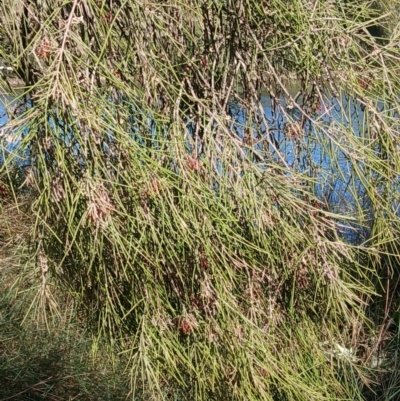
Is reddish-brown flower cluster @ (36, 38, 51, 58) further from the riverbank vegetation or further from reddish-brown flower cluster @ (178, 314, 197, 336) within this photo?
reddish-brown flower cluster @ (178, 314, 197, 336)

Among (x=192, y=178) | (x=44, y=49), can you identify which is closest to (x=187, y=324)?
(x=192, y=178)

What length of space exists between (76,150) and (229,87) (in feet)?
1.68

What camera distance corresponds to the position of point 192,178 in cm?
184

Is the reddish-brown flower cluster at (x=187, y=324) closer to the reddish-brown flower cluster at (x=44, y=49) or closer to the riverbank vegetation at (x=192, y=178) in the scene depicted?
the riverbank vegetation at (x=192, y=178)

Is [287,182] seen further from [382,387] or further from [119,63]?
[382,387]

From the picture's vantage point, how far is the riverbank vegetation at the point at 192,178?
171cm

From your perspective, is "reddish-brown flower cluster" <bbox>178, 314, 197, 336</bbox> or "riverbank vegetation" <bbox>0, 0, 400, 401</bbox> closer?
"riverbank vegetation" <bbox>0, 0, 400, 401</bbox>

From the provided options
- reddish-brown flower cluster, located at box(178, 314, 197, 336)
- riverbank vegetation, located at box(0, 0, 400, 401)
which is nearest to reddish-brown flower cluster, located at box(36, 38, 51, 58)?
riverbank vegetation, located at box(0, 0, 400, 401)

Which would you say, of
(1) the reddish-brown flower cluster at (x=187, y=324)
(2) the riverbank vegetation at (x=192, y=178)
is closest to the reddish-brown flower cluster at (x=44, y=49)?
(2) the riverbank vegetation at (x=192, y=178)

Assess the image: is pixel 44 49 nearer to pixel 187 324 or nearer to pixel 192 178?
pixel 192 178

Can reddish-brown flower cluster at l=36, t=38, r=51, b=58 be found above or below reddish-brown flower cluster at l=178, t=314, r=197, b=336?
above

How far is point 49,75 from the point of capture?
1.59 m

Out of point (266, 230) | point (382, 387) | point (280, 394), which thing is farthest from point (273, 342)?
point (382, 387)

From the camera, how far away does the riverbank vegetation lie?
1.71 metres
